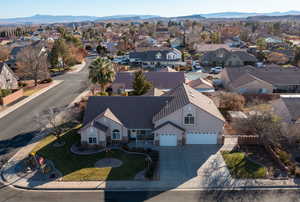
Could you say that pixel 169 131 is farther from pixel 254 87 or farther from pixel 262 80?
pixel 262 80

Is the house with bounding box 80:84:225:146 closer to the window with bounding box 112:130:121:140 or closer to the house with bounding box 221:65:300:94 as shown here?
the window with bounding box 112:130:121:140

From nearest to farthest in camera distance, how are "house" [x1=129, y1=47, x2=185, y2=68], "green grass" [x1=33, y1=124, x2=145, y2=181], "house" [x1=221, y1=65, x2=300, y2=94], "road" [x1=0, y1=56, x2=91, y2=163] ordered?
"green grass" [x1=33, y1=124, x2=145, y2=181] < "road" [x1=0, y1=56, x2=91, y2=163] < "house" [x1=221, y1=65, x2=300, y2=94] < "house" [x1=129, y1=47, x2=185, y2=68]

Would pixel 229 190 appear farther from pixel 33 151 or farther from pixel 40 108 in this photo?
pixel 40 108

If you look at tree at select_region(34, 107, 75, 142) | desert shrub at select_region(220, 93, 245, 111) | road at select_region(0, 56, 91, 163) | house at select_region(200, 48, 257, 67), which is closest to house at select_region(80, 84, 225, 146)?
tree at select_region(34, 107, 75, 142)

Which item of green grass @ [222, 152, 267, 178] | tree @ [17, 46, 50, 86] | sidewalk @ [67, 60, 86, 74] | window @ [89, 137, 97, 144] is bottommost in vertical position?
green grass @ [222, 152, 267, 178]

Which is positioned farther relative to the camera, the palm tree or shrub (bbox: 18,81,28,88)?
shrub (bbox: 18,81,28,88)

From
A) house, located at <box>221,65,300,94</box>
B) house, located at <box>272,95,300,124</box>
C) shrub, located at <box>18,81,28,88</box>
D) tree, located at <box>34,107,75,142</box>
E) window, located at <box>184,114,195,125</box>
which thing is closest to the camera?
window, located at <box>184,114,195,125</box>
